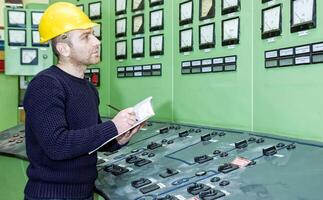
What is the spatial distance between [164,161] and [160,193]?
0.45 m

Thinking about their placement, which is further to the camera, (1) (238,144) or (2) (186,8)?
(2) (186,8)

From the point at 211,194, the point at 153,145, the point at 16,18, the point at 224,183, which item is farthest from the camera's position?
the point at 16,18

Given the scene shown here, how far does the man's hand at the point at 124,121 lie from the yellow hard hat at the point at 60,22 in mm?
422

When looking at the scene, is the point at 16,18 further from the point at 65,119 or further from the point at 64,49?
the point at 65,119

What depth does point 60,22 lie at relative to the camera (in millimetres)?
1791

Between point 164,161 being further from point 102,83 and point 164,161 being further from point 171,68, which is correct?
point 102,83

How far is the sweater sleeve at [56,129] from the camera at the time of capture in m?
1.61

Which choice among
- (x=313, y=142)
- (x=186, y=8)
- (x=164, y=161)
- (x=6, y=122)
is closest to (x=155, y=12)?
(x=186, y=8)

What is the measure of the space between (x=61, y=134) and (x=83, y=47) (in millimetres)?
407

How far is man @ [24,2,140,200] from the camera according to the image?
1621 mm

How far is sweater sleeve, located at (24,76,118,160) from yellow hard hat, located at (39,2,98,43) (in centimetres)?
24

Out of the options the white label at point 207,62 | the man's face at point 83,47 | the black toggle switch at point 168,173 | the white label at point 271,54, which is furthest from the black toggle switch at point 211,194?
the white label at point 207,62

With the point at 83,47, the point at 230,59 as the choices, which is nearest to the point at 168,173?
the point at 83,47

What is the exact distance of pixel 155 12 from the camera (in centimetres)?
318
